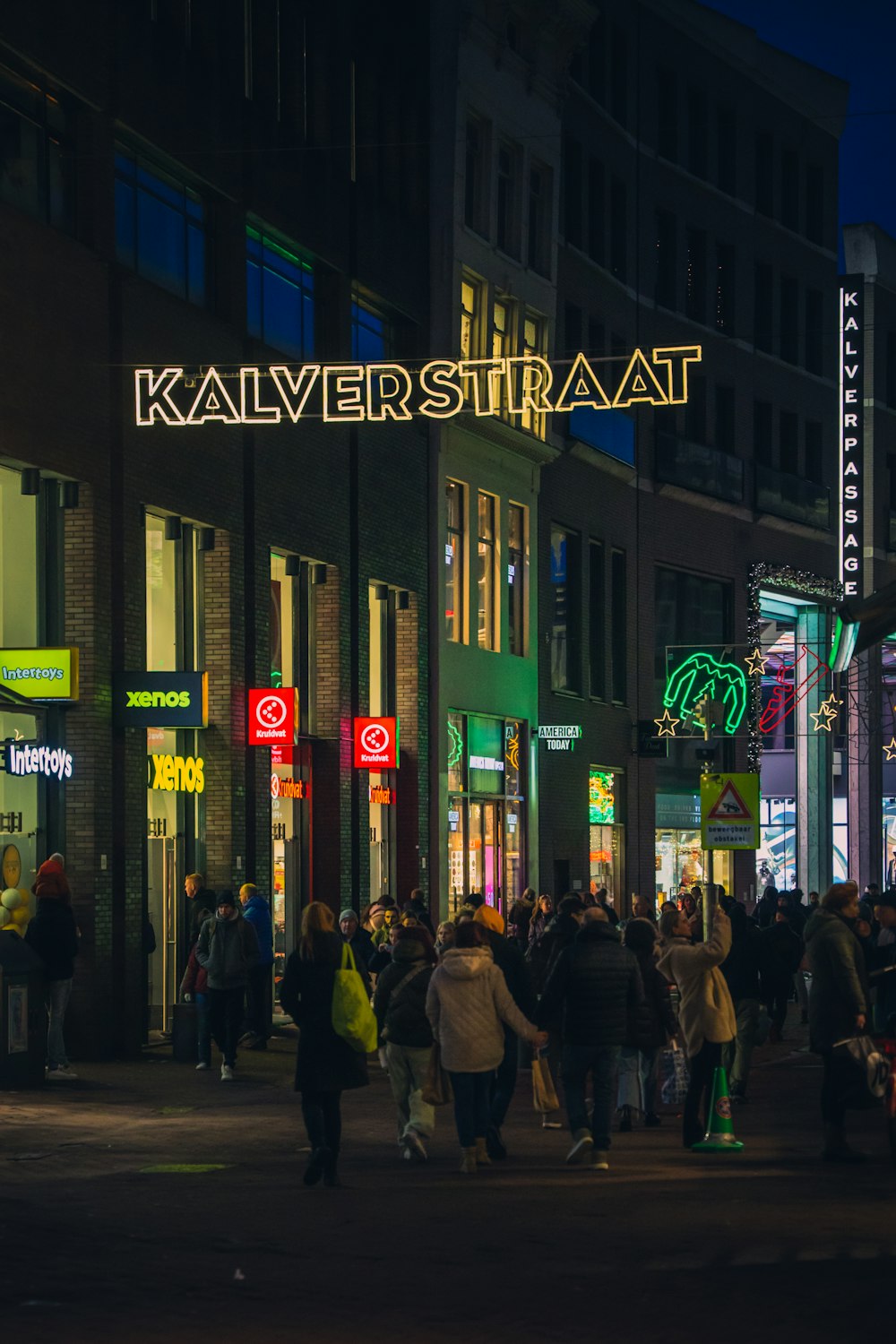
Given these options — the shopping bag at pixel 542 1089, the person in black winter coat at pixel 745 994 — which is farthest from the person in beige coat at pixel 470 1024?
the person in black winter coat at pixel 745 994

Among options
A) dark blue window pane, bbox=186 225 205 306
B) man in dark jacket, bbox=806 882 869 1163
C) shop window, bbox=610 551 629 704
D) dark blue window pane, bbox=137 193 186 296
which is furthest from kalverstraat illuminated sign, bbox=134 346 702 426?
shop window, bbox=610 551 629 704

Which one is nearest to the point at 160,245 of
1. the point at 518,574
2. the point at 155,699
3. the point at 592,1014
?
the point at 155,699

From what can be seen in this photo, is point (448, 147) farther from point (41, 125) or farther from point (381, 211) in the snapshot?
point (41, 125)

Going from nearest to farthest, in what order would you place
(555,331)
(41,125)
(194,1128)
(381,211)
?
(194,1128)
(41,125)
(381,211)
(555,331)

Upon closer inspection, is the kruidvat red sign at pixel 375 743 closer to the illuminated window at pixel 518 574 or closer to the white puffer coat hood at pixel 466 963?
the illuminated window at pixel 518 574

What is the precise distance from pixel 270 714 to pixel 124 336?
195 inches

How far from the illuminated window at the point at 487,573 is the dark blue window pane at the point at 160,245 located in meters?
11.3

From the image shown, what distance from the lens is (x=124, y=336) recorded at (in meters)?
24.6

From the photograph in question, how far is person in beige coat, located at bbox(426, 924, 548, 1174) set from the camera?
14.8 m

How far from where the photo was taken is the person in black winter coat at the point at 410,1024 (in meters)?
15.4

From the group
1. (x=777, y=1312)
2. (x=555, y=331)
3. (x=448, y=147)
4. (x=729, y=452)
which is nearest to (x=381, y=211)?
(x=448, y=147)

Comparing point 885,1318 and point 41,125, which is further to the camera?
point 41,125

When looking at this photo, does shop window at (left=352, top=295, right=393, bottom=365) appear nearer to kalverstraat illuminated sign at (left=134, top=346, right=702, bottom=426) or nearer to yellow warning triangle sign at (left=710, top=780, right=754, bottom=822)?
kalverstraat illuminated sign at (left=134, top=346, right=702, bottom=426)

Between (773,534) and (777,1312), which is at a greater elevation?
(773,534)
